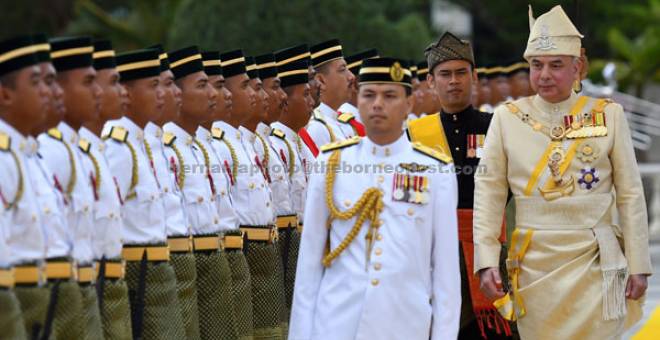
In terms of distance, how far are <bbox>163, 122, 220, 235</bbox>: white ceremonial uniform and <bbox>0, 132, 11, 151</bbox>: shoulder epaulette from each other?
8.38 feet

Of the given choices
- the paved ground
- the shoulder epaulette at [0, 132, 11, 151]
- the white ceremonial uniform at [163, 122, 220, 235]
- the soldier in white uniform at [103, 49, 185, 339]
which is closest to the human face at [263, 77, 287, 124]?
the white ceremonial uniform at [163, 122, 220, 235]

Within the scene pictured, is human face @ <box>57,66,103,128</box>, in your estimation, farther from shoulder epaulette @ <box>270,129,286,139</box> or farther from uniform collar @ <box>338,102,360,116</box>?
uniform collar @ <box>338,102,360,116</box>

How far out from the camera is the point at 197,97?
10.3m

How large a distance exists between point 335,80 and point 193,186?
2969 mm

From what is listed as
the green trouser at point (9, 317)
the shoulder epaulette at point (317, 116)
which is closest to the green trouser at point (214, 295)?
the shoulder epaulette at point (317, 116)

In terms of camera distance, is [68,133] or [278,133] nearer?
[68,133]

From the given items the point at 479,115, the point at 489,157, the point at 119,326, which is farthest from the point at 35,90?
the point at 479,115

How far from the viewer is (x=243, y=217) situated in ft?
35.3

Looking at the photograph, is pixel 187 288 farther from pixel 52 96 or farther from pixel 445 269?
pixel 445 269

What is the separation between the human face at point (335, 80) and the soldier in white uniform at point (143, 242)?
11.2ft

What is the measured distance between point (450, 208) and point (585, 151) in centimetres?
145

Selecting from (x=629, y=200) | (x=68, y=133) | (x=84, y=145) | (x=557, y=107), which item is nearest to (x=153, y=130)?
(x=84, y=145)

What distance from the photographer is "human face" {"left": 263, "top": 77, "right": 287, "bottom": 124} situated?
11.8 metres

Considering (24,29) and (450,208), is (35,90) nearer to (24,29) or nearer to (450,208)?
(450,208)
